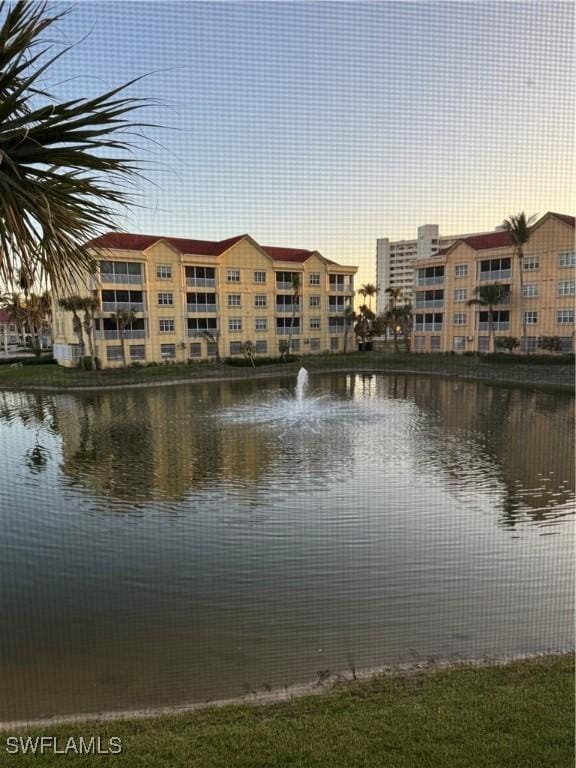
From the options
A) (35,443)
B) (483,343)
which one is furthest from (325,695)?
(483,343)

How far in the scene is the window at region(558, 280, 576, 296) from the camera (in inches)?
658

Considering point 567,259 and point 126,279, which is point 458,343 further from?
point 126,279

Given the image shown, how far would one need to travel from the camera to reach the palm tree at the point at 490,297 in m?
17.7

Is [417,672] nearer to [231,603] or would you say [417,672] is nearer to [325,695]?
[325,695]

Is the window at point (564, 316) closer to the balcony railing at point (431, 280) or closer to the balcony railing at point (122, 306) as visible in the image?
the balcony railing at point (431, 280)

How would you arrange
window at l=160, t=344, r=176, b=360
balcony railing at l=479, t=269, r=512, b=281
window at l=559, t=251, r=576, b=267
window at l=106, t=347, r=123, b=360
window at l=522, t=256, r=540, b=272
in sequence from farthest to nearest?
balcony railing at l=479, t=269, r=512, b=281 → window at l=160, t=344, r=176, b=360 → window at l=522, t=256, r=540, b=272 → window at l=106, t=347, r=123, b=360 → window at l=559, t=251, r=576, b=267

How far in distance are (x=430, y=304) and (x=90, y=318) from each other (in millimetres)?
13063

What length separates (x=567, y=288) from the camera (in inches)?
664

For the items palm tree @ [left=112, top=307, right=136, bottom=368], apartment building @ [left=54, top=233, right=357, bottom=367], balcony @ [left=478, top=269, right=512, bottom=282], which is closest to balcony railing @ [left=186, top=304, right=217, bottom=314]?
apartment building @ [left=54, top=233, right=357, bottom=367]

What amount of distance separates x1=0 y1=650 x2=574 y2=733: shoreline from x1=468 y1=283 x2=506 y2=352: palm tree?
55.0ft

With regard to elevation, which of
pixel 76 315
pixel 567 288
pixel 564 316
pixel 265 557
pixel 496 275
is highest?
pixel 496 275

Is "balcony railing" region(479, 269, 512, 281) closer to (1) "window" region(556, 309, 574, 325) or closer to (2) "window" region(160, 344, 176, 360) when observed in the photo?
(1) "window" region(556, 309, 574, 325)

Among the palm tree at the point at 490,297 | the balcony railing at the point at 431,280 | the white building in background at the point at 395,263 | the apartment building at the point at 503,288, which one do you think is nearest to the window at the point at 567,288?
the apartment building at the point at 503,288

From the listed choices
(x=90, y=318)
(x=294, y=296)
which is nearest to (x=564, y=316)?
(x=294, y=296)
